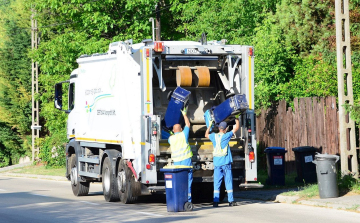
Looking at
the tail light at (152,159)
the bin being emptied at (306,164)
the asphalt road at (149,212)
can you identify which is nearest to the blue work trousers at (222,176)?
the asphalt road at (149,212)

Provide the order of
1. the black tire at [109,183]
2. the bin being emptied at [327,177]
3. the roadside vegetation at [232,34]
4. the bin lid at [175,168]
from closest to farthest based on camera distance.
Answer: the bin lid at [175,168] → the bin being emptied at [327,177] → the black tire at [109,183] → the roadside vegetation at [232,34]

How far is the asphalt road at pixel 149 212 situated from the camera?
38.3 feet

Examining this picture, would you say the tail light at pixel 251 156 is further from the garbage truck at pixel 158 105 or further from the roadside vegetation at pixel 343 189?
the roadside vegetation at pixel 343 189

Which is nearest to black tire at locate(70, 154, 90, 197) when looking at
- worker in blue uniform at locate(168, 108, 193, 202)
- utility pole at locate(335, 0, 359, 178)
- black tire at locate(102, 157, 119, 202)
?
black tire at locate(102, 157, 119, 202)

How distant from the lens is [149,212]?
1293 centimetres

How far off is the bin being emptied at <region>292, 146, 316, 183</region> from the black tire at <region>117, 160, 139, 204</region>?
16.0ft

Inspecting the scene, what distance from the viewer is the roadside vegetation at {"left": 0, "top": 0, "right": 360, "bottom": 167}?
69.7 ft

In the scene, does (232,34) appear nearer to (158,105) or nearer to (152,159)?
(158,105)

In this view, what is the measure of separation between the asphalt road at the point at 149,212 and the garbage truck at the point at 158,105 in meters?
0.58

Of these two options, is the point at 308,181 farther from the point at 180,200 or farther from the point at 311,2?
the point at 311,2

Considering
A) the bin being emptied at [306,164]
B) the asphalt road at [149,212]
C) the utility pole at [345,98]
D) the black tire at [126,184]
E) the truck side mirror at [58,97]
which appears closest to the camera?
the asphalt road at [149,212]

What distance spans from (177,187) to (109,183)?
9.34 feet

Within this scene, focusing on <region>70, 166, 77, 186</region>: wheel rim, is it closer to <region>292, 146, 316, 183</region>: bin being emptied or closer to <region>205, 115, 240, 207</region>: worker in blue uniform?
<region>205, 115, 240, 207</region>: worker in blue uniform

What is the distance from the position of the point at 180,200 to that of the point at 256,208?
1.55 meters
